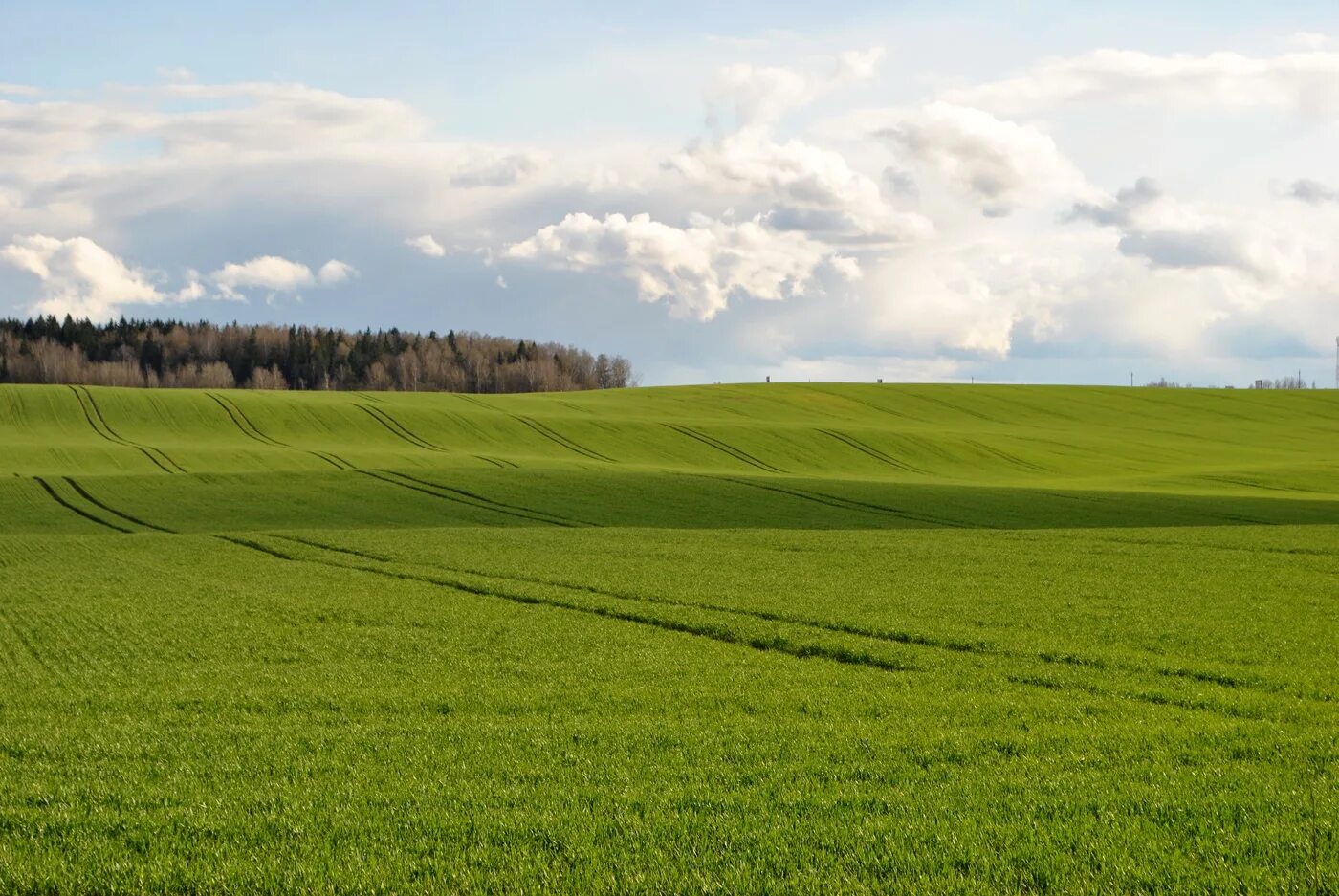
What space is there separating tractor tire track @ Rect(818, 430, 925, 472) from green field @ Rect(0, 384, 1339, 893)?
24.5 metres

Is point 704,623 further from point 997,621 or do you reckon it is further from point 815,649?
point 997,621

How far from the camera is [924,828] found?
33.3ft

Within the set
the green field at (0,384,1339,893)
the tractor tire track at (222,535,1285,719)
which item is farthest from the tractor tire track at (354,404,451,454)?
the tractor tire track at (222,535,1285,719)

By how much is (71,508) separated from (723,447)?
1642 inches

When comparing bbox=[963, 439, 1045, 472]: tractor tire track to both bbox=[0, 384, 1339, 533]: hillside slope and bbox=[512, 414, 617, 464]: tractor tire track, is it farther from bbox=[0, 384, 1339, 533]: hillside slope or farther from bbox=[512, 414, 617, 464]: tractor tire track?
bbox=[512, 414, 617, 464]: tractor tire track

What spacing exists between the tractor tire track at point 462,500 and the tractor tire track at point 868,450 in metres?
32.4

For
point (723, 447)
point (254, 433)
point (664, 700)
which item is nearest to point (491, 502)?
point (723, 447)

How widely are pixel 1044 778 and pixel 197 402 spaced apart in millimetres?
89859

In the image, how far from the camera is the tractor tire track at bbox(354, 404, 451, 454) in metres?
82.1

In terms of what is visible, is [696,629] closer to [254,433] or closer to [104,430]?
[254,433]

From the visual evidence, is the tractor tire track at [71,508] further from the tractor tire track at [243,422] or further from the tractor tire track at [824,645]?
the tractor tire track at [824,645]

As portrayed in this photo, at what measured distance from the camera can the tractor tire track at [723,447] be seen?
78000 mm

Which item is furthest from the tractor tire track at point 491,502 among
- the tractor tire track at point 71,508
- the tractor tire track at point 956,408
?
the tractor tire track at point 956,408

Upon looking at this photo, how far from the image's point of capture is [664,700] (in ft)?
53.9
